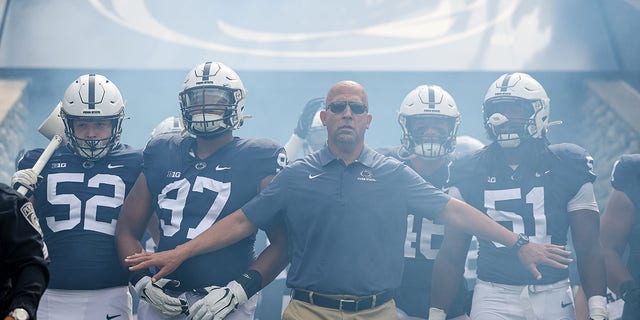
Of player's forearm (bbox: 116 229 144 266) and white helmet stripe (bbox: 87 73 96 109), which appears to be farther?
white helmet stripe (bbox: 87 73 96 109)

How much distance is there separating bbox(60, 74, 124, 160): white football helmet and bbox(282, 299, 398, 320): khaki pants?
166cm

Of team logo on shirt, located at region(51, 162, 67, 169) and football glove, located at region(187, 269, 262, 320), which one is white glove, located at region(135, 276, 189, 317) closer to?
football glove, located at region(187, 269, 262, 320)

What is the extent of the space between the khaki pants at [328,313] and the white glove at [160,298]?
58 cm

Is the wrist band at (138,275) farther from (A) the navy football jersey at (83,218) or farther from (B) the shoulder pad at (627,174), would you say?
(B) the shoulder pad at (627,174)

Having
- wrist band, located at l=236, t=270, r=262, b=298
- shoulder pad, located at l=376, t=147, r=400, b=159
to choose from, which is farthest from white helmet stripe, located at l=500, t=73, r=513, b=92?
wrist band, located at l=236, t=270, r=262, b=298

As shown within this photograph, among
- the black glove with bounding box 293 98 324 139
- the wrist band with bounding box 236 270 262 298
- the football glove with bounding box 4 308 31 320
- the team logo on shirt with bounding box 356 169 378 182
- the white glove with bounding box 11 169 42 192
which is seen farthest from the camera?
the black glove with bounding box 293 98 324 139

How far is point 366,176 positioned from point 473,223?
66cm

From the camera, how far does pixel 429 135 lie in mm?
5824

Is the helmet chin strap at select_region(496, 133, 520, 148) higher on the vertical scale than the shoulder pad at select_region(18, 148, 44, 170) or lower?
higher

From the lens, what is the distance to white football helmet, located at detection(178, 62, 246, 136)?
16.3 ft

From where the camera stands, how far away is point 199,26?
11.5m

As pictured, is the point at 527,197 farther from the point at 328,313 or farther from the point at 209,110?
the point at 209,110

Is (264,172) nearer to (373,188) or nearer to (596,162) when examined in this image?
(373,188)

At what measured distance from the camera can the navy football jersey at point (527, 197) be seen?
5160mm
